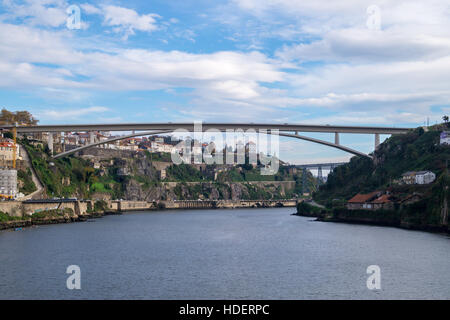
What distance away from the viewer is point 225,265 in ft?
83.2

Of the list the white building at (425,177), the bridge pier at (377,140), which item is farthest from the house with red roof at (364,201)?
the bridge pier at (377,140)

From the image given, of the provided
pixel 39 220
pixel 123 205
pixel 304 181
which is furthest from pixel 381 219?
pixel 304 181

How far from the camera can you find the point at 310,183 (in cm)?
15675

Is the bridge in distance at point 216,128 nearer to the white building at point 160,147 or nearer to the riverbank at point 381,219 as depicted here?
the riverbank at point 381,219

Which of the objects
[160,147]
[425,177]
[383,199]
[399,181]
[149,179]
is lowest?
[383,199]

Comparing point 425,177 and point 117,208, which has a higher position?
point 425,177

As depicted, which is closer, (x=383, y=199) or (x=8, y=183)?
(x=383, y=199)

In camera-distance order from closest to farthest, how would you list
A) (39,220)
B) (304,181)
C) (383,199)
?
1. (39,220)
2. (383,199)
3. (304,181)

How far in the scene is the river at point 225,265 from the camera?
19.5 meters

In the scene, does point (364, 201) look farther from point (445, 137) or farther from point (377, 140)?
point (377, 140)

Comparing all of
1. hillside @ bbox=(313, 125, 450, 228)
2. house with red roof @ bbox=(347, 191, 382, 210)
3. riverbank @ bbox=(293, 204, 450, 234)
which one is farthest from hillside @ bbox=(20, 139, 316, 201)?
hillside @ bbox=(313, 125, 450, 228)

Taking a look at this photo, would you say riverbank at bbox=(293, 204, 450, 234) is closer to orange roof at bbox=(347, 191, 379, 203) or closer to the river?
orange roof at bbox=(347, 191, 379, 203)
